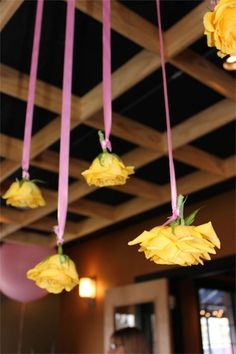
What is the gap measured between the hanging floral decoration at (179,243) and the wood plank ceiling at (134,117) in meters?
0.96

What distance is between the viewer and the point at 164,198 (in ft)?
9.14

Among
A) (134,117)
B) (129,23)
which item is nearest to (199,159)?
(134,117)

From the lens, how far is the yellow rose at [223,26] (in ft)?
2.33

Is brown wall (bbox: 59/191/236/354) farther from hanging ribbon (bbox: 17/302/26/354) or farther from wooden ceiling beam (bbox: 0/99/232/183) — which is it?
wooden ceiling beam (bbox: 0/99/232/183)

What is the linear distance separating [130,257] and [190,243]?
3.04 meters

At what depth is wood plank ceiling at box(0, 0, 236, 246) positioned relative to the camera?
5.08 feet

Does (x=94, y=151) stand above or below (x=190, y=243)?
above

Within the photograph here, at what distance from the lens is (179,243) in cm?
73

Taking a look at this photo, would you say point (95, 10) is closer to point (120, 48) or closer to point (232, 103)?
point (120, 48)

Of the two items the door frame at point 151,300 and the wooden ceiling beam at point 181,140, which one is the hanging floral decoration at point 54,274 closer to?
the wooden ceiling beam at point 181,140

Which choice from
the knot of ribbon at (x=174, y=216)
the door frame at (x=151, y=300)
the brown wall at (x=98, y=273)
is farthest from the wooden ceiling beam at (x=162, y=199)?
the knot of ribbon at (x=174, y=216)

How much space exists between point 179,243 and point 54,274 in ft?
1.41

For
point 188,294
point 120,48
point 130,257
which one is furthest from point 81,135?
point 188,294

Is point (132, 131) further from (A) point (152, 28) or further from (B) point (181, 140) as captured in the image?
(A) point (152, 28)
